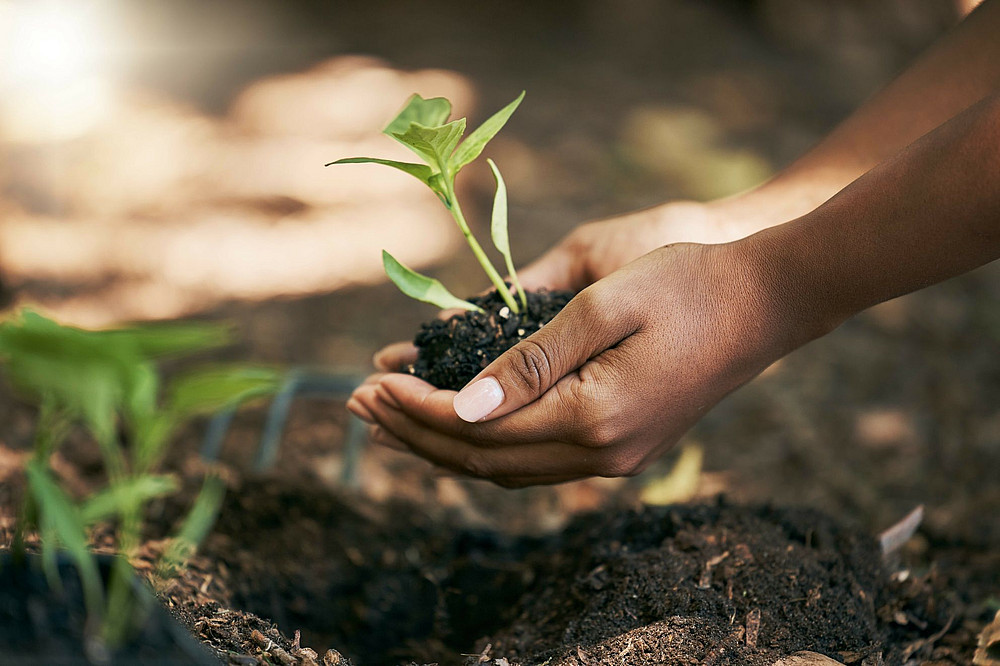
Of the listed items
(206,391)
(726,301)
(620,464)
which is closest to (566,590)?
(620,464)

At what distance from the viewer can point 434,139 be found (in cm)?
90

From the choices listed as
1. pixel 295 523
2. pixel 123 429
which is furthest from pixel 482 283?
pixel 295 523

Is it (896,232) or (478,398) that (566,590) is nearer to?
(478,398)

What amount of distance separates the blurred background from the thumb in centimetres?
107

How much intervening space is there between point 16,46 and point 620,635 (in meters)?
3.63

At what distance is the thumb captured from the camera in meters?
0.92

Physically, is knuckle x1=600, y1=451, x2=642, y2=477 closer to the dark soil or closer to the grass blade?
the dark soil

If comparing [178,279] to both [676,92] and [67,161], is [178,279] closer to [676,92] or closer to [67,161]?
[67,161]

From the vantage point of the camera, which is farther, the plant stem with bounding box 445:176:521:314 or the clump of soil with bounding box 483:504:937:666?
the plant stem with bounding box 445:176:521:314

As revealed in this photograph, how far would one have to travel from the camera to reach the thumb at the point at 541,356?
0.92 m

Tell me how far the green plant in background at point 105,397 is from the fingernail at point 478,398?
251 mm

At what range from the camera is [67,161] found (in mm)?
3434

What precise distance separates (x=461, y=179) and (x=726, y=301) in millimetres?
2698

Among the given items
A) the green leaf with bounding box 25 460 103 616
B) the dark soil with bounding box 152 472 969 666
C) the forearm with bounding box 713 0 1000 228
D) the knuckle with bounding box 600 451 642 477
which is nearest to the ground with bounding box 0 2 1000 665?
the dark soil with bounding box 152 472 969 666
